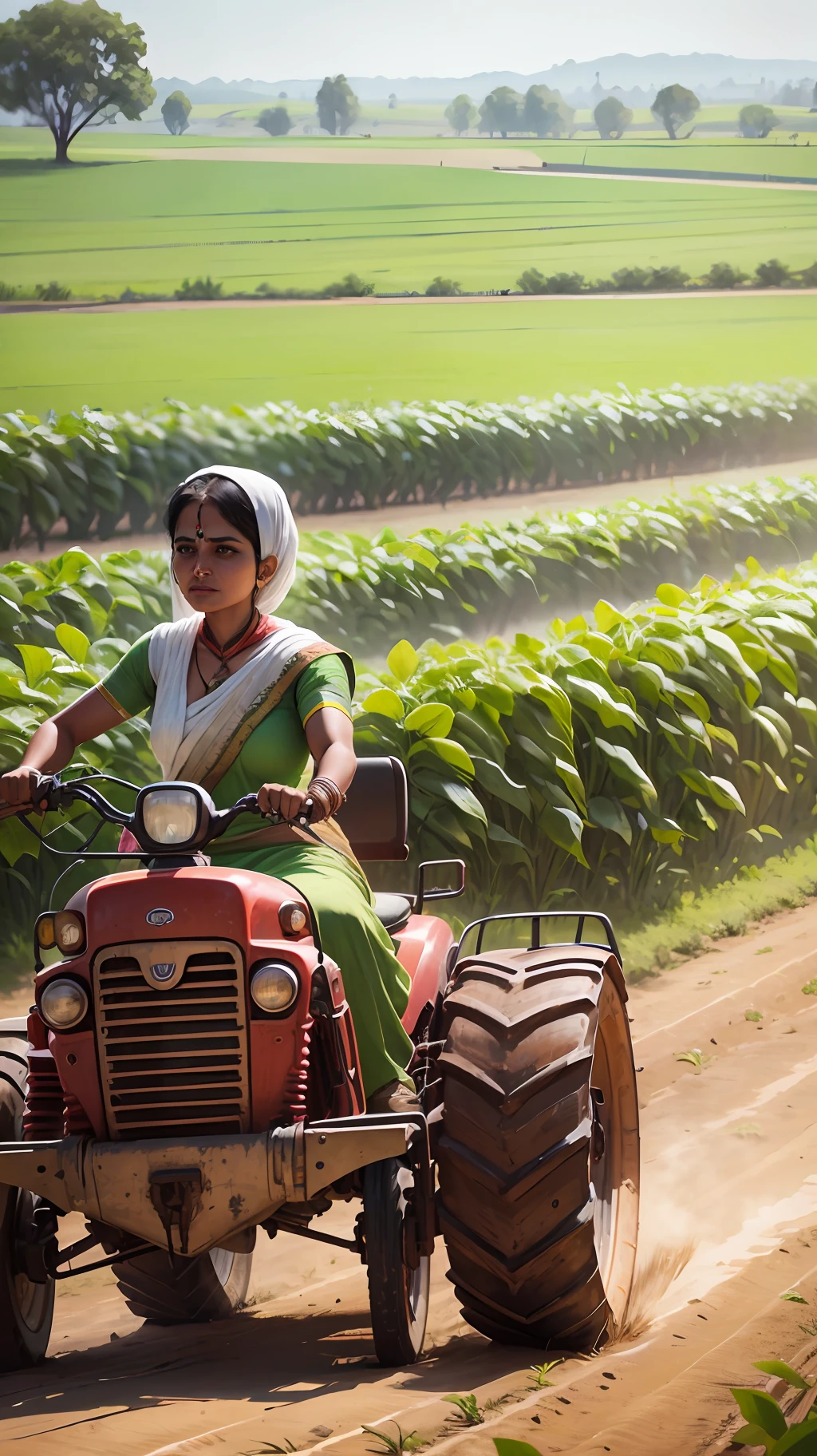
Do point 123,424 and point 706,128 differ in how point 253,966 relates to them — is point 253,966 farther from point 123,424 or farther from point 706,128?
point 706,128

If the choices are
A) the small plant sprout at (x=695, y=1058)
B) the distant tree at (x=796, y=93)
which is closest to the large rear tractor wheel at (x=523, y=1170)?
the small plant sprout at (x=695, y=1058)

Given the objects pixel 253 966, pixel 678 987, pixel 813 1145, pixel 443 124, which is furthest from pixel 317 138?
pixel 253 966

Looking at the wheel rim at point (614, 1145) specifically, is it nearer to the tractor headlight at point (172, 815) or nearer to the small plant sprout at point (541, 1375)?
the small plant sprout at point (541, 1375)

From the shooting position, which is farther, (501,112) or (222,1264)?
(501,112)

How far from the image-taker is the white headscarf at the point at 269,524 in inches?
132

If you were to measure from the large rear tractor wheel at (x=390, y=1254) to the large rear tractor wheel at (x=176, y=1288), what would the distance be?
0.71m

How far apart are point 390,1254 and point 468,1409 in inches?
15.4

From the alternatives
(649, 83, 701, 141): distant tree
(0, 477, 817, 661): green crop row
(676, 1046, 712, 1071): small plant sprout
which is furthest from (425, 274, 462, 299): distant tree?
(676, 1046, 712, 1071): small plant sprout

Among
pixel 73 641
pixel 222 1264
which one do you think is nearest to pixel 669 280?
pixel 73 641

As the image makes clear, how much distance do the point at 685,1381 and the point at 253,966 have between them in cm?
110

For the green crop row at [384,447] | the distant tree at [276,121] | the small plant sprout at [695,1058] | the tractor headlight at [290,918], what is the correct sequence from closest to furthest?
the tractor headlight at [290,918] < the small plant sprout at [695,1058] < the green crop row at [384,447] < the distant tree at [276,121]

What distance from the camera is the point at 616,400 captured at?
12.9m

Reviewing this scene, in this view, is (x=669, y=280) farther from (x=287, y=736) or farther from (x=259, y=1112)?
(x=259, y=1112)

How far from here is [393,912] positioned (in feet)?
12.3
